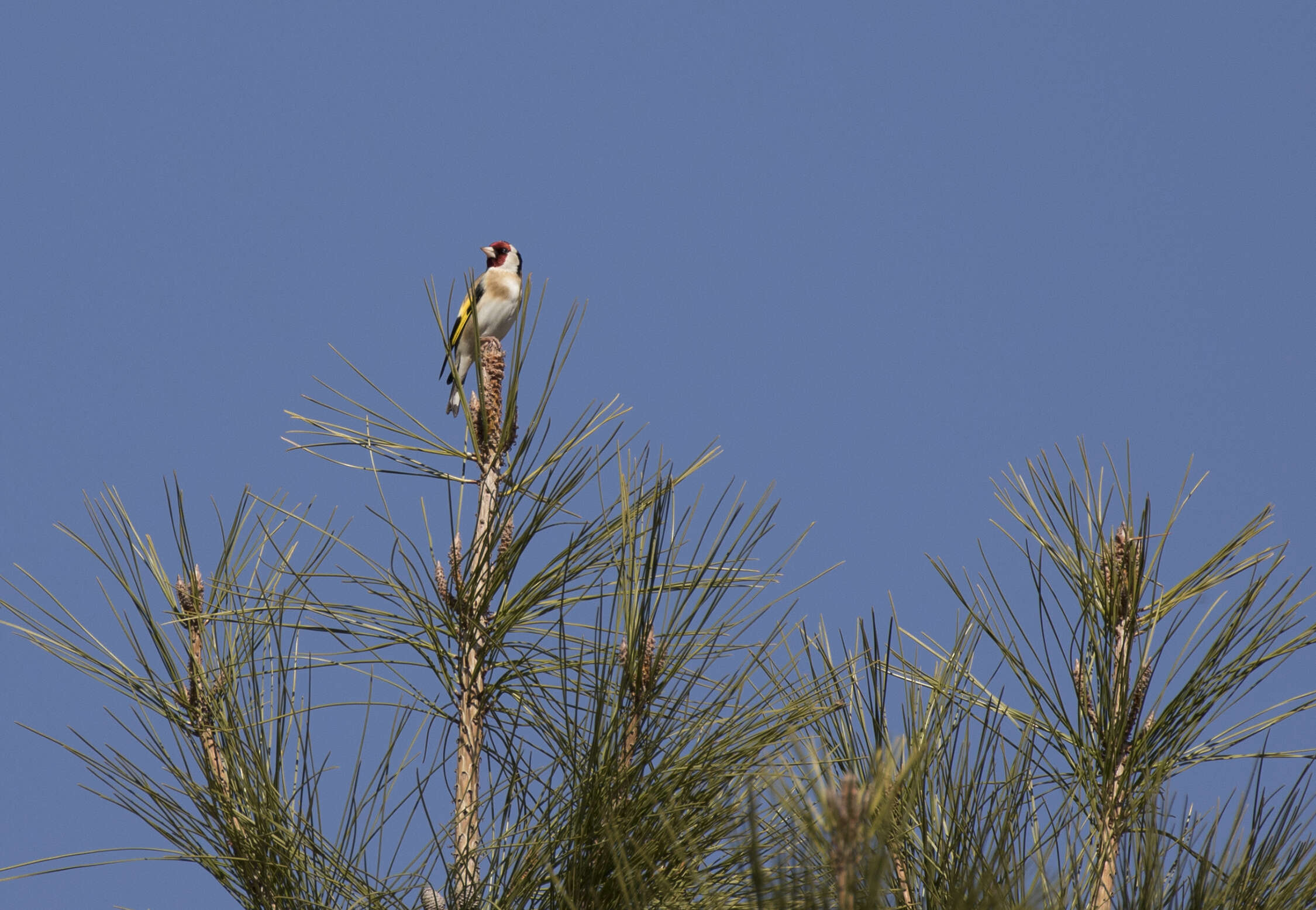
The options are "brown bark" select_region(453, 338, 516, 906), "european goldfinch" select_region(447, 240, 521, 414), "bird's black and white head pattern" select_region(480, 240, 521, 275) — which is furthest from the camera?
"bird's black and white head pattern" select_region(480, 240, 521, 275)

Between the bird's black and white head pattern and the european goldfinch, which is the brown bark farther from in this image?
the bird's black and white head pattern

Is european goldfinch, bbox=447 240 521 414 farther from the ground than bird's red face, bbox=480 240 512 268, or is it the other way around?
bird's red face, bbox=480 240 512 268

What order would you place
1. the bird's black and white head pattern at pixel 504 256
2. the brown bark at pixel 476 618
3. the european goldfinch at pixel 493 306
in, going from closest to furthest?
the brown bark at pixel 476 618, the european goldfinch at pixel 493 306, the bird's black and white head pattern at pixel 504 256

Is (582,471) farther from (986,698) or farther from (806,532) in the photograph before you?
(986,698)

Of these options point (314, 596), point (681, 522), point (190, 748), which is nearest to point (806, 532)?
point (681, 522)

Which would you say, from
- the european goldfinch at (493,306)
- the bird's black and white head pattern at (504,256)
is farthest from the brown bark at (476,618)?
the bird's black and white head pattern at (504,256)

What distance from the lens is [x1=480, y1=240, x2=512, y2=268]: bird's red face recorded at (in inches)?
385

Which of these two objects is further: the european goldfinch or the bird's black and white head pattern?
the bird's black and white head pattern

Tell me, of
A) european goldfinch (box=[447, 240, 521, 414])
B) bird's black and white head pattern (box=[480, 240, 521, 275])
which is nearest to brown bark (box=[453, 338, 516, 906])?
european goldfinch (box=[447, 240, 521, 414])

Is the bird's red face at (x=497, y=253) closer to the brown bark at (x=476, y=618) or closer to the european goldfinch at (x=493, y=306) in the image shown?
the european goldfinch at (x=493, y=306)

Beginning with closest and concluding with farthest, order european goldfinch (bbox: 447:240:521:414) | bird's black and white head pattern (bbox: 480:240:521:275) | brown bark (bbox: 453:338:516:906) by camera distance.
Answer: brown bark (bbox: 453:338:516:906)
european goldfinch (bbox: 447:240:521:414)
bird's black and white head pattern (bbox: 480:240:521:275)

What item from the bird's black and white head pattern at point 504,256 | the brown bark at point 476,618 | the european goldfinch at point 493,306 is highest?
the bird's black and white head pattern at point 504,256

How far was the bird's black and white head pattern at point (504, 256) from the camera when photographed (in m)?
9.74

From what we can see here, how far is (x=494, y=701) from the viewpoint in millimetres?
2982
